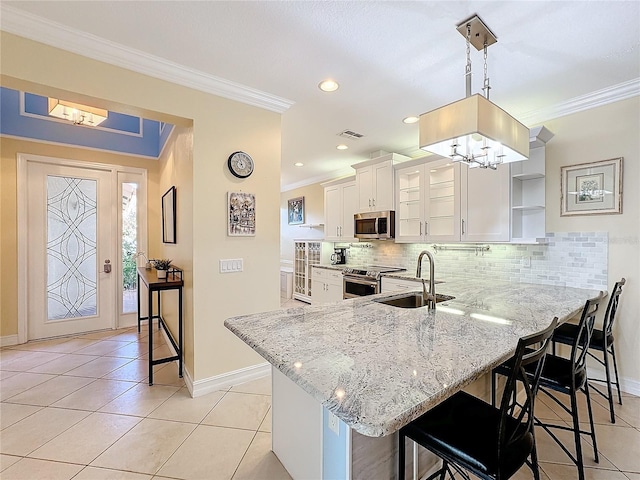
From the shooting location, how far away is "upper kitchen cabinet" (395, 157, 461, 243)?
3529 mm

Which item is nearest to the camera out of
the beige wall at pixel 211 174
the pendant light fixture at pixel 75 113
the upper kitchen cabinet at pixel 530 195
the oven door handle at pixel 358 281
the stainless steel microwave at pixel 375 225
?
the beige wall at pixel 211 174

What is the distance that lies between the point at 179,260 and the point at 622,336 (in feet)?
13.5

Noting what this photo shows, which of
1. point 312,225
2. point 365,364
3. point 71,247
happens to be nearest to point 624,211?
point 365,364

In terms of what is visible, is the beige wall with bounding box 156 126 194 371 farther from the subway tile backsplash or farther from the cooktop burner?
the subway tile backsplash

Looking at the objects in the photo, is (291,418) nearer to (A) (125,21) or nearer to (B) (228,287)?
(B) (228,287)

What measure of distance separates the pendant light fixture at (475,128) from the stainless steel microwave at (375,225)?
2029 millimetres

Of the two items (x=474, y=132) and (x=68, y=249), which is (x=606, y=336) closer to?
(x=474, y=132)

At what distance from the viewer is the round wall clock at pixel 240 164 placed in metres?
2.65

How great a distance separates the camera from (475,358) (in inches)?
46.4

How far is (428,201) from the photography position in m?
3.76

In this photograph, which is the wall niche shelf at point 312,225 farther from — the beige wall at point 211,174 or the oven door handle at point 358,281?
the beige wall at point 211,174

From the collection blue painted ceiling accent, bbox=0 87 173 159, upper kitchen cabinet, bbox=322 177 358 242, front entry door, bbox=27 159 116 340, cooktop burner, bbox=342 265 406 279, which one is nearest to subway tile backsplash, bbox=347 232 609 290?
cooktop burner, bbox=342 265 406 279

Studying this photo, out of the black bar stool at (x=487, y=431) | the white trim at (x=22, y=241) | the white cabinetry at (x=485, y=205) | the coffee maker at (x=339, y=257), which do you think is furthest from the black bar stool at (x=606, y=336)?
the white trim at (x=22, y=241)

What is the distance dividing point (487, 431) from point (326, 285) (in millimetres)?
3711
